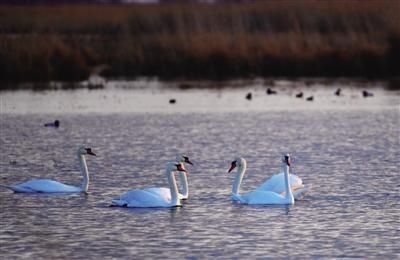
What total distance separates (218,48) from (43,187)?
14702 mm

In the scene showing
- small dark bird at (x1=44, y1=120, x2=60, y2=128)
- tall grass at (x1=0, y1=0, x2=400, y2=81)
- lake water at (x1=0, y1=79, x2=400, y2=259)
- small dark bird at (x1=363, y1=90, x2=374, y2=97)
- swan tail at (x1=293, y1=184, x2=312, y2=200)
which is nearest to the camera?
lake water at (x1=0, y1=79, x2=400, y2=259)

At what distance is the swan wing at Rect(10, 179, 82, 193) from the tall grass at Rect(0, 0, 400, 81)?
41.9 feet

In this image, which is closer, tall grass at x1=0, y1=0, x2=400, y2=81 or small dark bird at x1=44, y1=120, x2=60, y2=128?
small dark bird at x1=44, y1=120, x2=60, y2=128

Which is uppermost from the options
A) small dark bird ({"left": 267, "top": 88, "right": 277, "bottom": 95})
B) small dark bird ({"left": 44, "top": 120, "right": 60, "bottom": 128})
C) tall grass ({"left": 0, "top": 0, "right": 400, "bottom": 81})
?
tall grass ({"left": 0, "top": 0, "right": 400, "bottom": 81})

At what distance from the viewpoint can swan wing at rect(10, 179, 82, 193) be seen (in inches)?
524

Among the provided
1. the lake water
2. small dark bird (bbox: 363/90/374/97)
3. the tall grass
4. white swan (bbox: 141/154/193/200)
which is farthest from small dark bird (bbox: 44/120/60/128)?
white swan (bbox: 141/154/193/200)

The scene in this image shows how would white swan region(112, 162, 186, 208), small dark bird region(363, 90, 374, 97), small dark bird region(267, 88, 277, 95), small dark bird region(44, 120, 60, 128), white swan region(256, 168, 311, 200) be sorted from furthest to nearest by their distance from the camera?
small dark bird region(267, 88, 277, 95) < small dark bird region(363, 90, 374, 97) < small dark bird region(44, 120, 60, 128) < white swan region(256, 168, 311, 200) < white swan region(112, 162, 186, 208)

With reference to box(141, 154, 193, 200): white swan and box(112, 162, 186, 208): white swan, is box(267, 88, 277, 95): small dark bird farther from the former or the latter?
box(112, 162, 186, 208): white swan

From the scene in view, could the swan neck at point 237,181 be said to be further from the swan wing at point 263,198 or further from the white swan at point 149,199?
Answer: the white swan at point 149,199

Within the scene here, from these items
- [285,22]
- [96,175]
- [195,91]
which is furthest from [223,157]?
[285,22]

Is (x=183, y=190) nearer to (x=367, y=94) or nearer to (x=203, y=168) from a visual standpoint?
(x=203, y=168)

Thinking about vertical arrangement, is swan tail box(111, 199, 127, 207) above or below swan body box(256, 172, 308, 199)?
below

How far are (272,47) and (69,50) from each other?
13.9ft

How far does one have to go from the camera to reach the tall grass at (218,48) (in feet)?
89.7
